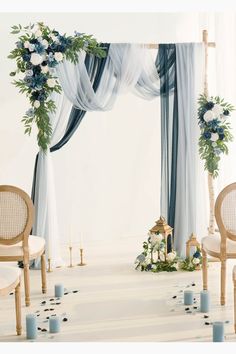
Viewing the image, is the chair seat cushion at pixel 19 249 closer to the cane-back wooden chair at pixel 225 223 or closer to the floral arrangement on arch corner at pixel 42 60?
the floral arrangement on arch corner at pixel 42 60

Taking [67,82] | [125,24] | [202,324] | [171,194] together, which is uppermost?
[125,24]

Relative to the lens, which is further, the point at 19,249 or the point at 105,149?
the point at 105,149

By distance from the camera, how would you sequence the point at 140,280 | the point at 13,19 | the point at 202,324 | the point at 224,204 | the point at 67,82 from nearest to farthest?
the point at 202,324 → the point at 224,204 → the point at 140,280 → the point at 67,82 → the point at 13,19

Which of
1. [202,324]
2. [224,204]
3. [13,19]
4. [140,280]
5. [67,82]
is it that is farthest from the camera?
[13,19]

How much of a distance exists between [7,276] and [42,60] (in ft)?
8.04

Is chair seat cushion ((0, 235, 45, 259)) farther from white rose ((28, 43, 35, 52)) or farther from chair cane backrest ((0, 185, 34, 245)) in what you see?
white rose ((28, 43, 35, 52))

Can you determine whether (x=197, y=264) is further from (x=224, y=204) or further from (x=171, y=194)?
(x=224, y=204)

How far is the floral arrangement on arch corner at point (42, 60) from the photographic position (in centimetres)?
656

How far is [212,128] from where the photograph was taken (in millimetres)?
7129

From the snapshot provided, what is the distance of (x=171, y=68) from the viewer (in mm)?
7238

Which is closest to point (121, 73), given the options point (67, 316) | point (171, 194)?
point (171, 194)

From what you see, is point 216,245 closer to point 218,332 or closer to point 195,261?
point 195,261

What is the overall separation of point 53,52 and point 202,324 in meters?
3.06

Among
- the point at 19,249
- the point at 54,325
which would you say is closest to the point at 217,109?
the point at 19,249
